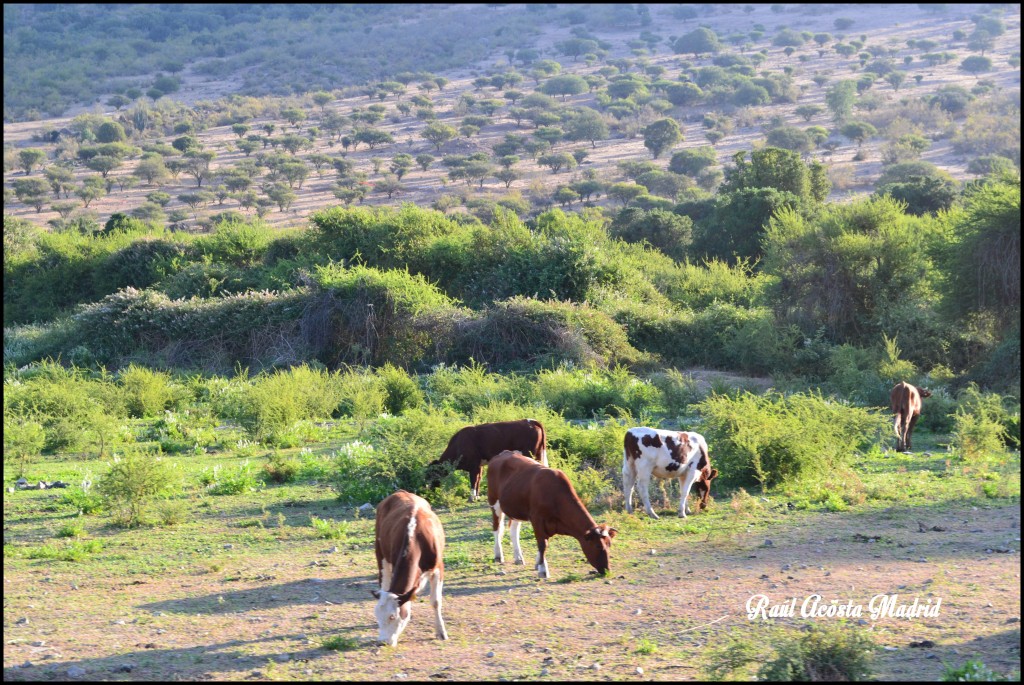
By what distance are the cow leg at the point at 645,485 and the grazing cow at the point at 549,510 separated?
219cm

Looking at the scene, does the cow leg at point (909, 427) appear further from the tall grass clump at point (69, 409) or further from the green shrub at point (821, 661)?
the tall grass clump at point (69, 409)

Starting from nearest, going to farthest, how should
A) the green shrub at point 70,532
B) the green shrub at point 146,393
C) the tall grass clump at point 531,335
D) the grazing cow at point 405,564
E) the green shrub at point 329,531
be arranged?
the grazing cow at point 405,564 < the green shrub at point 329,531 < the green shrub at point 70,532 < the green shrub at point 146,393 < the tall grass clump at point 531,335

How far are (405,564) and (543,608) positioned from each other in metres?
1.52

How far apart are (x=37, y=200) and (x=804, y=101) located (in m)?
57.2

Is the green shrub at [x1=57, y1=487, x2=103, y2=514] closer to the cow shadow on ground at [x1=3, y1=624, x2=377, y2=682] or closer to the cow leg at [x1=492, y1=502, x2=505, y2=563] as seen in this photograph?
the cow shadow on ground at [x1=3, y1=624, x2=377, y2=682]

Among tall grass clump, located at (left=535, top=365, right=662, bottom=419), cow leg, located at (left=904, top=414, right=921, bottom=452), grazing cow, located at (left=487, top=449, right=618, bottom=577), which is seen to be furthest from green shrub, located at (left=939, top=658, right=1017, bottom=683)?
tall grass clump, located at (left=535, top=365, right=662, bottom=419)

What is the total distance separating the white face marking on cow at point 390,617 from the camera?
690 centimetres

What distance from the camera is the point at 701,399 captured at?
63.0ft

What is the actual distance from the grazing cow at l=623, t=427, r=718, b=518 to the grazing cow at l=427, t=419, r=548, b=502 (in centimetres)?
115

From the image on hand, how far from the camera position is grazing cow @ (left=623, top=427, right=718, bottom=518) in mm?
10828

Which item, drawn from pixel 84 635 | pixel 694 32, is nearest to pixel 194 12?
pixel 694 32

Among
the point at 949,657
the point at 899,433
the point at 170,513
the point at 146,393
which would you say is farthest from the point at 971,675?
the point at 146,393

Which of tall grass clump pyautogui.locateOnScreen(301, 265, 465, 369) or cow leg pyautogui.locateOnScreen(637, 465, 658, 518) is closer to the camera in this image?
cow leg pyautogui.locateOnScreen(637, 465, 658, 518)

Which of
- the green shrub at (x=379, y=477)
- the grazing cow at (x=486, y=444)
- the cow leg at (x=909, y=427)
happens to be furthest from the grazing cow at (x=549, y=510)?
the cow leg at (x=909, y=427)
